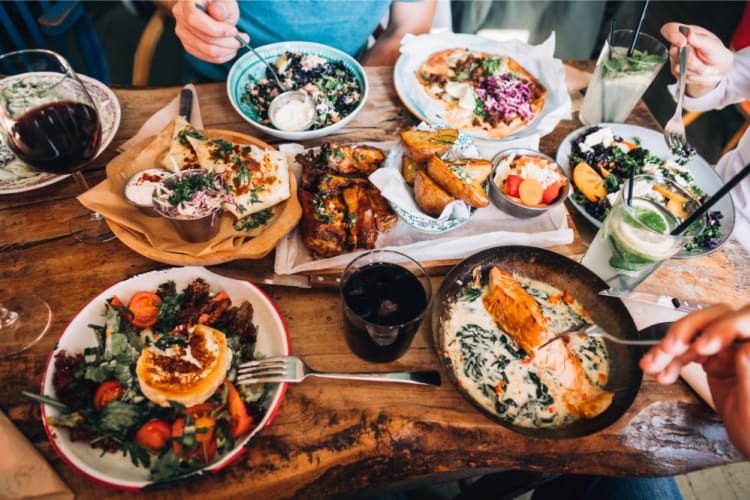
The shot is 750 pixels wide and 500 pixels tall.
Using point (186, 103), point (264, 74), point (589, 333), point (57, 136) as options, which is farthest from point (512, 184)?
point (57, 136)

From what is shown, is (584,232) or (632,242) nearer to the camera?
(632,242)

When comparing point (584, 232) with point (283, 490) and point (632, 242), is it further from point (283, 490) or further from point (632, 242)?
point (283, 490)

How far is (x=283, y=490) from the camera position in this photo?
4.78 feet

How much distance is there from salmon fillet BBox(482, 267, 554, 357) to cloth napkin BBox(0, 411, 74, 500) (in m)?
1.51

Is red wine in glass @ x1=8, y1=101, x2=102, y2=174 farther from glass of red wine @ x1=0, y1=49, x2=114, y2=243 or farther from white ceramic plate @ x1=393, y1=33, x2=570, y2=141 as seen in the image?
white ceramic plate @ x1=393, y1=33, x2=570, y2=141

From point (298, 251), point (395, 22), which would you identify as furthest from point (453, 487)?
point (395, 22)

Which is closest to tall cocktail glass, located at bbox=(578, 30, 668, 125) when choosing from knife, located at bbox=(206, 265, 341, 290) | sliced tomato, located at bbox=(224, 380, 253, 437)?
knife, located at bbox=(206, 265, 341, 290)

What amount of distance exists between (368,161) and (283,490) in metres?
1.43

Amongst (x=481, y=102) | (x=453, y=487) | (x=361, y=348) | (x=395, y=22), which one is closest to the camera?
(x=361, y=348)

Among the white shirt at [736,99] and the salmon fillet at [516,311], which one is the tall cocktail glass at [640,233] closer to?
the salmon fillet at [516,311]

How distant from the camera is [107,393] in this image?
4.80 feet

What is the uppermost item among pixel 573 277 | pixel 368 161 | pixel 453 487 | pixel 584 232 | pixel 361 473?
pixel 368 161

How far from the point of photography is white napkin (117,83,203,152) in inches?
89.4

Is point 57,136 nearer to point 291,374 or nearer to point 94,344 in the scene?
point 94,344
